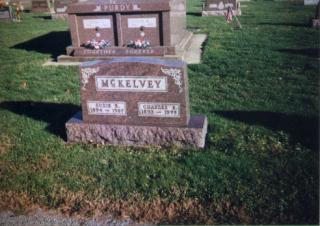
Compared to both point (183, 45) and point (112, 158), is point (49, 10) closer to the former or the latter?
point (183, 45)

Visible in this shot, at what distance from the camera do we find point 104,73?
20.9 ft

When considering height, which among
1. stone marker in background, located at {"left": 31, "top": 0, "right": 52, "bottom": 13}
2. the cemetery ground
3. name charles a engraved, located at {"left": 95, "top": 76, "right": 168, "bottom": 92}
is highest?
stone marker in background, located at {"left": 31, "top": 0, "right": 52, "bottom": 13}

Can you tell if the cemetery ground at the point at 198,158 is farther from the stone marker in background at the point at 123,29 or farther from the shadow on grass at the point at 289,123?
the stone marker in background at the point at 123,29

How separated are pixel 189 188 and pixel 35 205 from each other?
2.15 meters

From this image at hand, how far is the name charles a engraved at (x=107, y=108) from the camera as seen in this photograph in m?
6.48

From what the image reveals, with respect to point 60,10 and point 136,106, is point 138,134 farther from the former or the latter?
point 60,10

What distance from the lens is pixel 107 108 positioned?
258 inches

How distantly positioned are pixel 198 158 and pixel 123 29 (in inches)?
288

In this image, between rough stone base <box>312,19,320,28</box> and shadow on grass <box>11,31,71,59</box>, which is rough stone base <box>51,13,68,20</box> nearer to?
shadow on grass <box>11,31,71,59</box>

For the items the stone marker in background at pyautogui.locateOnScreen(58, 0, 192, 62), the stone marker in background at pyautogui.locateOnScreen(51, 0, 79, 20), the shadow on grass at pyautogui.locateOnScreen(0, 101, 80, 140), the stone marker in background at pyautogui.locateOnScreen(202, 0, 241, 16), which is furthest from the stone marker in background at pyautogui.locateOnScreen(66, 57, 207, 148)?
the stone marker in background at pyautogui.locateOnScreen(51, 0, 79, 20)

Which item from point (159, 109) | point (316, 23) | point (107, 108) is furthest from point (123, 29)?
point (316, 23)

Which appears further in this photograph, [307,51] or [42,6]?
[42,6]

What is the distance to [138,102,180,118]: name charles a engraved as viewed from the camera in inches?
247

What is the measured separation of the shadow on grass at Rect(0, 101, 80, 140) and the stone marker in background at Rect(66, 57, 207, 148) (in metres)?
1.00
